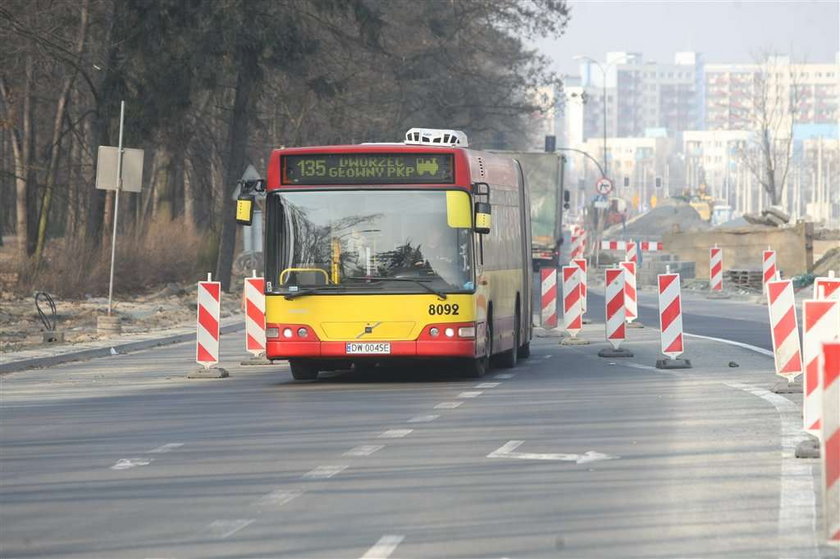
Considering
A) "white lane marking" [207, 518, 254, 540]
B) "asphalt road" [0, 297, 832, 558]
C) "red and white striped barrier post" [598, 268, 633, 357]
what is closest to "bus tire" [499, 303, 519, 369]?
"red and white striped barrier post" [598, 268, 633, 357]

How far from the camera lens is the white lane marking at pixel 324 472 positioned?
37.7 feet

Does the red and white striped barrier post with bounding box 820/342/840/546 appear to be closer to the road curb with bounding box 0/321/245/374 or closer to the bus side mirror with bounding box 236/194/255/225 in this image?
the bus side mirror with bounding box 236/194/255/225

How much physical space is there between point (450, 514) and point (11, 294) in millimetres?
26865

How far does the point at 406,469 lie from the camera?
38.9ft

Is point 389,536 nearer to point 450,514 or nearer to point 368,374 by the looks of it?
point 450,514

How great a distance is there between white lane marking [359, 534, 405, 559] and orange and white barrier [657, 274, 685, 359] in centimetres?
1214

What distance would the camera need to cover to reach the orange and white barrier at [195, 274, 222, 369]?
68.5ft

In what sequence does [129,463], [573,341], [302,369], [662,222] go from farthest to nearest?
[662,222] < [573,341] < [302,369] < [129,463]

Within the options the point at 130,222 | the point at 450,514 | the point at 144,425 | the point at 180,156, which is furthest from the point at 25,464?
the point at 130,222

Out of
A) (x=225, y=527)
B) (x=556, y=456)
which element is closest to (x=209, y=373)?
(x=556, y=456)

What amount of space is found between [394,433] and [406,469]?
239 centimetres

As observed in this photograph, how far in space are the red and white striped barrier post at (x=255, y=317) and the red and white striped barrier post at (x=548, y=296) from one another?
6.74 metres

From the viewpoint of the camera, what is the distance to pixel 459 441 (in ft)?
44.6

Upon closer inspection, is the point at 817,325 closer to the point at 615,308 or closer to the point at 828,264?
the point at 615,308
